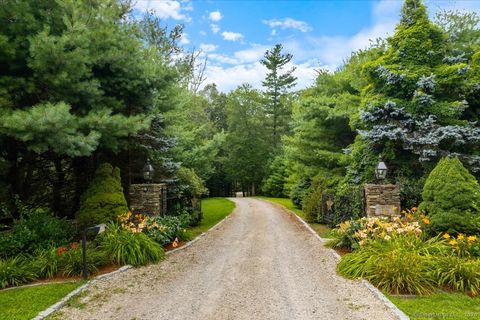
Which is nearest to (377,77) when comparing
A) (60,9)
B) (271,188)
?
(60,9)

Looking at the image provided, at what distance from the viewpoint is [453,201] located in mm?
6988

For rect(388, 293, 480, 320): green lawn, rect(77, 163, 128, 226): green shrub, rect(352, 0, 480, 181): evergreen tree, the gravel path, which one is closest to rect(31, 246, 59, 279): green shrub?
the gravel path

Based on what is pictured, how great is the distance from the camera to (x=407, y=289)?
17.7 feet

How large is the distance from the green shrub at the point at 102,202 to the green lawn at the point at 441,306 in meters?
6.15

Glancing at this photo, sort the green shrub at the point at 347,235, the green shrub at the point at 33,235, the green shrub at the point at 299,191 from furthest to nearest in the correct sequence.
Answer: the green shrub at the point at 299,191
the green shrub at the point at 347,235
the green shrub at the point at 33,235

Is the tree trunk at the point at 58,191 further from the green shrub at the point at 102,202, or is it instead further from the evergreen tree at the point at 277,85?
the evergreen tree at the point at 277,85

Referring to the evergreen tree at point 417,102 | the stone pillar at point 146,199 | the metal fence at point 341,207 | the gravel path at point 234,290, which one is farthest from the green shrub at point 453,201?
the stone pillar at point 146,199

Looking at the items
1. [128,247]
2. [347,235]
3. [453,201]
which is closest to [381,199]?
A: [347,235]

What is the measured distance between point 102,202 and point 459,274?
730cm

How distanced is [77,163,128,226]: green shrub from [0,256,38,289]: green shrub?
190 cm

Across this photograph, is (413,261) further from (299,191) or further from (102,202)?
(299,191)

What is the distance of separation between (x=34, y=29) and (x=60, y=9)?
2.31 ft

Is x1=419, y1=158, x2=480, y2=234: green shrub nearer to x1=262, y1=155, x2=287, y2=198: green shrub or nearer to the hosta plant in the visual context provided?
the hosta plant

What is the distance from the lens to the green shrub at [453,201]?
683cm
